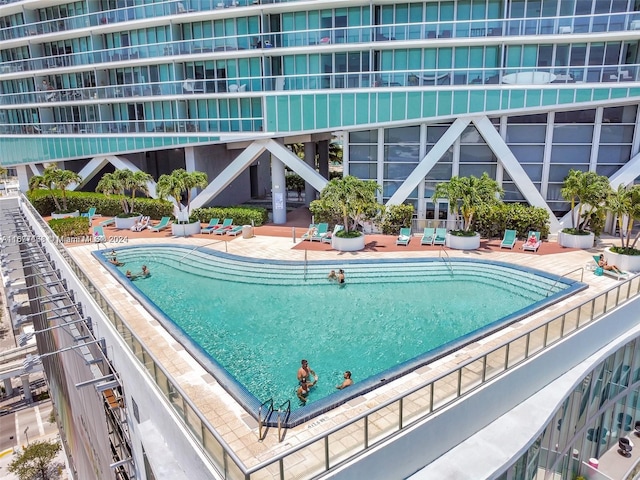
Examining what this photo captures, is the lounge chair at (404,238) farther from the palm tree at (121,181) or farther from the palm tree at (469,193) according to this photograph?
the palm tree at (121,181)

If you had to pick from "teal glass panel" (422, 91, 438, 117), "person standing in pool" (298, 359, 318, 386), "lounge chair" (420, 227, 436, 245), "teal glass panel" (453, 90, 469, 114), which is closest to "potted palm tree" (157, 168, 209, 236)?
"lounge chair" (420, 227, 436, 245)

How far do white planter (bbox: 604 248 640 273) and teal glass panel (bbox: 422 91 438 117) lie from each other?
1071 centimetres

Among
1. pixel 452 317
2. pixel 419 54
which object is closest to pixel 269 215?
pixel 419 54

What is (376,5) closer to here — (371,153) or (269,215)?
(371,153)

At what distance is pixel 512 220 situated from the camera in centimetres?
2169

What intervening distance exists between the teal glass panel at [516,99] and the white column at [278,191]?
12.5m

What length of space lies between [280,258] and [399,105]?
10.4 meters

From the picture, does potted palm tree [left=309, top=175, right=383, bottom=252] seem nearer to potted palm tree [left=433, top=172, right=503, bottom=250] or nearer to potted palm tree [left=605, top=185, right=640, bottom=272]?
potted palm tree [left=433, top=172, right=503, bottom=250]

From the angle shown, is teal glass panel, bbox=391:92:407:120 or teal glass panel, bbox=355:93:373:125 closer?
teal glass panel, bbox=391:92:407:120

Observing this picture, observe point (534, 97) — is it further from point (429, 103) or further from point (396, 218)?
point (396, 218)

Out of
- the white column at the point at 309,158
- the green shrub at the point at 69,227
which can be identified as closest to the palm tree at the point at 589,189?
the white column at the point at 309,158

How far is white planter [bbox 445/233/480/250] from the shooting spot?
20.1 m

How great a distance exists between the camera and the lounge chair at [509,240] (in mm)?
20234

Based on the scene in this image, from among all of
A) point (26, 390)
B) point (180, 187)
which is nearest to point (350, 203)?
point (180, 187)
